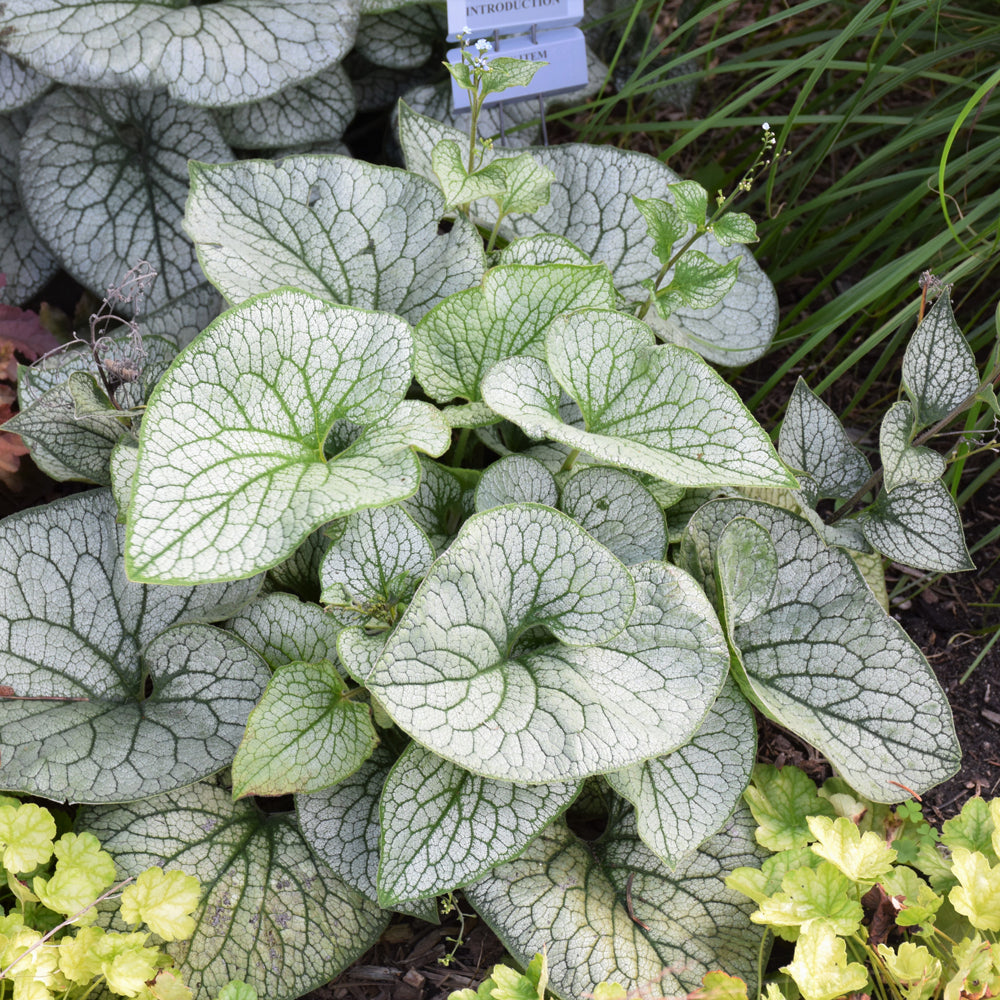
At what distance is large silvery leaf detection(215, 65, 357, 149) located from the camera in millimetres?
1942

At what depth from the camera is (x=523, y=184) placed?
1520 millimetres

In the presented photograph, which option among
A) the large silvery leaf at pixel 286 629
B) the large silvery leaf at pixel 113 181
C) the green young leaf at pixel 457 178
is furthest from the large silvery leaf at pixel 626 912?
the large silvery leaf at pixel 113 181

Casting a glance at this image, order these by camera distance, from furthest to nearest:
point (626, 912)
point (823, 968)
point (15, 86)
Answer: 1. point (15, 86)
2. point (626, 912)
3. point (823, 968)

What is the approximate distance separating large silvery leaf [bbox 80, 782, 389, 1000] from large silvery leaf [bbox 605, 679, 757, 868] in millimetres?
436

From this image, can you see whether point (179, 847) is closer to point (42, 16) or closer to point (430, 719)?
point (430, 719)

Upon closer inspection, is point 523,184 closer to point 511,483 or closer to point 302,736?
point 511,483

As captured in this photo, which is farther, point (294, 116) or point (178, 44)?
point (294, 116)

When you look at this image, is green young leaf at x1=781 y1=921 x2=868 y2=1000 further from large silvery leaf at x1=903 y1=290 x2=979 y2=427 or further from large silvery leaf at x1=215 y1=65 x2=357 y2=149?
large silvery leaf at x1=215 y1=65 x2=357 y2=149

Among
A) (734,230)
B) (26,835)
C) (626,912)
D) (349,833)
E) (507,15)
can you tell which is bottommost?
(626,912)

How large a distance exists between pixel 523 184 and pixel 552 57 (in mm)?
460

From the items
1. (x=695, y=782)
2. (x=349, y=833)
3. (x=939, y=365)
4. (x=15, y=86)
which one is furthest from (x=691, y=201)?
(x=15, y=86)

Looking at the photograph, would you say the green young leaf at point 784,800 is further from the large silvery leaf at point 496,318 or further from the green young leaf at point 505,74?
the green young leaf at point 505,74

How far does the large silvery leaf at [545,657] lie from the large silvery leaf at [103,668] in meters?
0.37

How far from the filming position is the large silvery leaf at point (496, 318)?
4.55 feet
